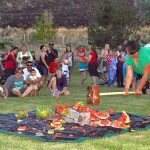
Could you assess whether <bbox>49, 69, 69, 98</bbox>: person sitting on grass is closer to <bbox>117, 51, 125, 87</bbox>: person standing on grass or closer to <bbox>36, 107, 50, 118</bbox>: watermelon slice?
<bbox>117, 51, 125, 87</bbox>: person standing on grass

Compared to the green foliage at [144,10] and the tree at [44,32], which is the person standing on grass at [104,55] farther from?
the green foliage at [144,10]

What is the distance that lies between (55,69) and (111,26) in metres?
14.9

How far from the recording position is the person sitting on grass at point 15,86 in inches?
535

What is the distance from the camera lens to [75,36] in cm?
5275

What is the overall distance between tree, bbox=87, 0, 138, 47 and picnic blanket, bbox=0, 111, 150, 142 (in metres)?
21.4

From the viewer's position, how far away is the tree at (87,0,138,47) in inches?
1180

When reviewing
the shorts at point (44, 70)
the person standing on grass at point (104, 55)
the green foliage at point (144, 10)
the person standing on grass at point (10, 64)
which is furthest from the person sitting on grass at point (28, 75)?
the green foliage at point (144, 10)

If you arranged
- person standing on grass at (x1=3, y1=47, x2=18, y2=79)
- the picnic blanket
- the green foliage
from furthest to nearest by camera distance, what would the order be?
the green foliage → person standing on grass at (x1=3, y1=47, x2=18, y2=79) → the picnic blanket

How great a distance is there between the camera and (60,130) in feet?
25.3

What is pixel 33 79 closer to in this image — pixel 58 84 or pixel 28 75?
pixel 28 75

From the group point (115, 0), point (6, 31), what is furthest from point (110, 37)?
point (6, 31)

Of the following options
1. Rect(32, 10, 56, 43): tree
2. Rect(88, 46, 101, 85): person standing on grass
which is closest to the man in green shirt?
Rect(88, 46, 101, 85): person standing on grass

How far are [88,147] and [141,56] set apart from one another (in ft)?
8.27

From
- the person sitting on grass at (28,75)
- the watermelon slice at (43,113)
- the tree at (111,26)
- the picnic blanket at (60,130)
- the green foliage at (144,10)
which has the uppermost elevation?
the green foliage at (144,10)
